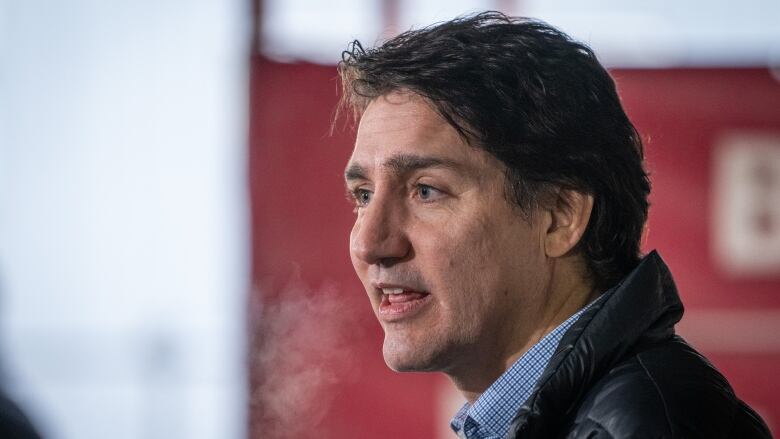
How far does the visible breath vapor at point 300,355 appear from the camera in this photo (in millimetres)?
4525

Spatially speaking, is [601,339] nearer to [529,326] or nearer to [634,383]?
[634,383]

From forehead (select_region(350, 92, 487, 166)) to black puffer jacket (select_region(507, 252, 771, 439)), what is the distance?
425 millimetres

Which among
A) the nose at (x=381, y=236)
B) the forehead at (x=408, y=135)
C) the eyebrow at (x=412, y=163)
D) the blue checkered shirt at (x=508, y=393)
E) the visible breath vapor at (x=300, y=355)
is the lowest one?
the visible breath vapor at (x=300, y=355)

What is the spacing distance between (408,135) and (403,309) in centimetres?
32

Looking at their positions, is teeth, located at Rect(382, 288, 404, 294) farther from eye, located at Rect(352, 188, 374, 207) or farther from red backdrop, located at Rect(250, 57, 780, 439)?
red backdrop, located at Rect(250, 57, 780, 439)

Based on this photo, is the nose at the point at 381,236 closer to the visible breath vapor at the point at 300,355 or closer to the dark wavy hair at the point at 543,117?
the dark wavy hair at the point at 543,117

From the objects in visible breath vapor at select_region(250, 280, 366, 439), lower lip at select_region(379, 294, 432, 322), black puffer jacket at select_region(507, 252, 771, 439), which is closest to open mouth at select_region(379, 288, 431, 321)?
lower lip at select_region(379, 294, 432, 322)

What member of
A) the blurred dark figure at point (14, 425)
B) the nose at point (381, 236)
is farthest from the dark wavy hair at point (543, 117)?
the blurred dark figure at point (14, 425)

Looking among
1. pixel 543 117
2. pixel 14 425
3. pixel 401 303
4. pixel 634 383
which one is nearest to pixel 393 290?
pixel 401 303

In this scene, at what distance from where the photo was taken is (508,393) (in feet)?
6.55

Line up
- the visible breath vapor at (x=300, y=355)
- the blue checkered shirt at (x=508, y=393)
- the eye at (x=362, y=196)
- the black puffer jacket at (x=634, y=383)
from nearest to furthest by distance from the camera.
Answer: the black puffer jacket at (x=634, y=383) < the blue checkered shirt at (x=508, y=393) < the eye at (x=362, y=196) < the visible breath vapor at (x=300, y=355)

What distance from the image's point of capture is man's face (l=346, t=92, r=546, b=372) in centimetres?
207

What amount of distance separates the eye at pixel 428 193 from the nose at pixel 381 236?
0.05 meters

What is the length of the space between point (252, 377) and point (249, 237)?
560mm
